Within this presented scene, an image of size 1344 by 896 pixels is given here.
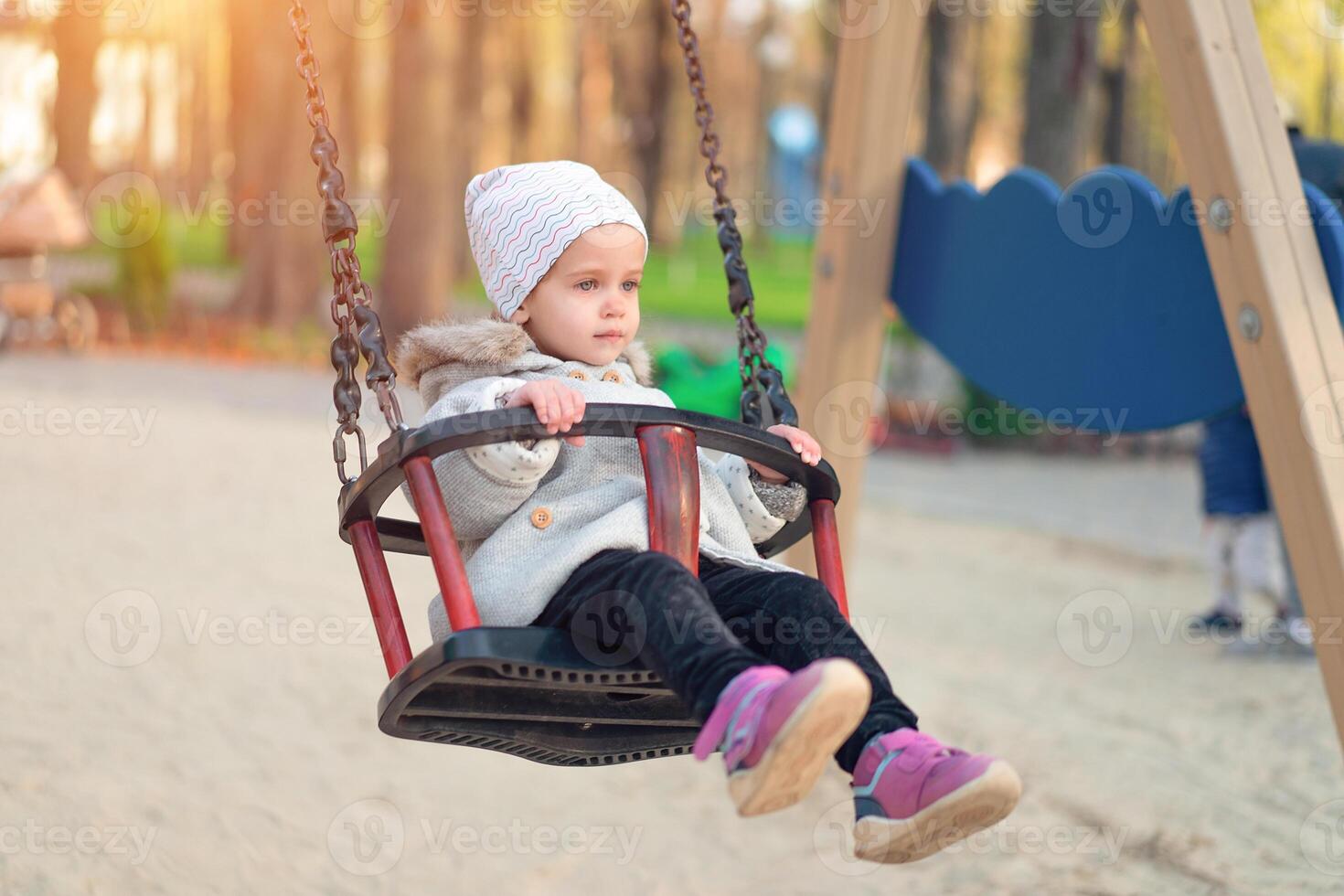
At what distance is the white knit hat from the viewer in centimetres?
246

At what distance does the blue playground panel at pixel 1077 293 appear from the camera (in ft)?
10.0

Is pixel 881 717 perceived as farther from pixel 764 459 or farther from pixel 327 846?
pixel 327 846

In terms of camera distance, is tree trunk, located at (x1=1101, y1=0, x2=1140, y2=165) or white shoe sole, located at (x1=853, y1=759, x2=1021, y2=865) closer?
white shoe sole, located at (x1=853, y1=759, x2=1021, y2=865)

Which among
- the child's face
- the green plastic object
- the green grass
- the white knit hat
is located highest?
the white knit hat

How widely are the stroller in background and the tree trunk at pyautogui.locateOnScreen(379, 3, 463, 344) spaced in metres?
2.54

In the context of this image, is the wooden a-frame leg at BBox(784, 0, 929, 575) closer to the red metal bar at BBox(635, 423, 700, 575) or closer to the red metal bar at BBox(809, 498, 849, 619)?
the red metal bar at BBox(809, 498, 849, 619)

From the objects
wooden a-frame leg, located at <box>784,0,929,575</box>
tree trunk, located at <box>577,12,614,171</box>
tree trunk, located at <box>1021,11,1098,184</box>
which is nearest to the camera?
wooden a-frame leg, located at <box>784,0,929,575</box>

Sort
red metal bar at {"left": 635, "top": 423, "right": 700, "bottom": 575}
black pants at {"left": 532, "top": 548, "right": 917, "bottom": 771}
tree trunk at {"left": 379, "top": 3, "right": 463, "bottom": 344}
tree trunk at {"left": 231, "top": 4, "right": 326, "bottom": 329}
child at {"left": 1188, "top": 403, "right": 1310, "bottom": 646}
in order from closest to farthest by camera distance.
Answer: black pants at {"left": 532, "top": 548, "right": 917, "bottom": 771} < red metal bar at {"left": 635, "top": 423, "right": 700, "bottom": 575} < child at {"left": 1188, "top": 403, "right": 1310, "bottom": 646} < tree trunk at {"left": 379, "top": 3, "right": 463, "bottom": 344} < tree trunk at {"left": 231, "top": 4, "right": 326, "bottom": 329}

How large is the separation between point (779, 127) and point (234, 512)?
2513 centimetres

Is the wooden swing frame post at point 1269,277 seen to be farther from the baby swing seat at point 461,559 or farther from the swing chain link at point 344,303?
the swing chain link at point 344,303

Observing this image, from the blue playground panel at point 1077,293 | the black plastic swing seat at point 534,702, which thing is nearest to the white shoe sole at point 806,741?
the black plastic swing seat at point 534,702

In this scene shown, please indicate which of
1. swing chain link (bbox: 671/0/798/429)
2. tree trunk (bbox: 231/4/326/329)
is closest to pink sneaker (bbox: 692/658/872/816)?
swing chain link (bbox: 671/0/798/429)

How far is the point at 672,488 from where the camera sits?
226 cm

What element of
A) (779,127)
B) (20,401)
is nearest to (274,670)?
(20,401)
